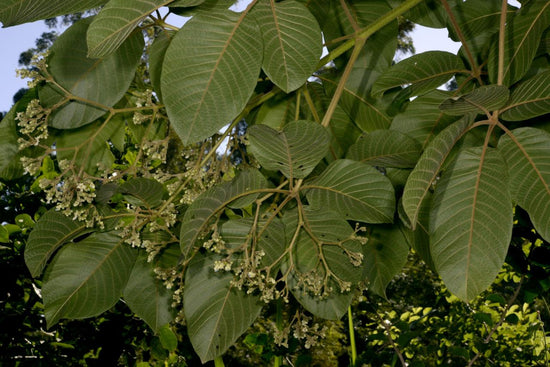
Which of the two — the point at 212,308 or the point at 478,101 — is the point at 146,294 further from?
the point at 478,101

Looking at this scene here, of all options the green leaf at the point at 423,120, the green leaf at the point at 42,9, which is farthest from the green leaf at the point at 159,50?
the green leaf at the point at 423,120

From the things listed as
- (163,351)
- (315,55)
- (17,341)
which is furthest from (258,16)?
(17,341)

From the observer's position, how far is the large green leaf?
48 centimetres

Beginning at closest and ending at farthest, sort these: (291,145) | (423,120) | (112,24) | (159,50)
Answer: (112,24)
(291,145)
(159,50)
(423,120)

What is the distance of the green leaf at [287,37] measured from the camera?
1.98 ft

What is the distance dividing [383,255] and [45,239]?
468 millimetres

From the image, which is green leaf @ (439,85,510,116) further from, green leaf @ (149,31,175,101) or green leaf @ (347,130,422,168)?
green leaf @ (149,31,175,101)

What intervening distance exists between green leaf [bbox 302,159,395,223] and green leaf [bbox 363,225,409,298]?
0.16m

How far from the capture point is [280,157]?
0.61 meters

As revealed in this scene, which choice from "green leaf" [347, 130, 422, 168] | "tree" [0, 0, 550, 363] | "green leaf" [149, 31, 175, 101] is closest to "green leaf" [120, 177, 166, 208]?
"tree" [0, 0, 550, 363]

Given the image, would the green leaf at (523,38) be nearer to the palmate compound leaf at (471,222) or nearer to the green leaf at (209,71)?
the palmate compound leaf at (471,222)

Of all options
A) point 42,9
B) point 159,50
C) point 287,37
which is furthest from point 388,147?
point 42,9

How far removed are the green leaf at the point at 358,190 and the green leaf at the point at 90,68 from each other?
27cm

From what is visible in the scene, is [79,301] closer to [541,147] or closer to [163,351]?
[541,147]
